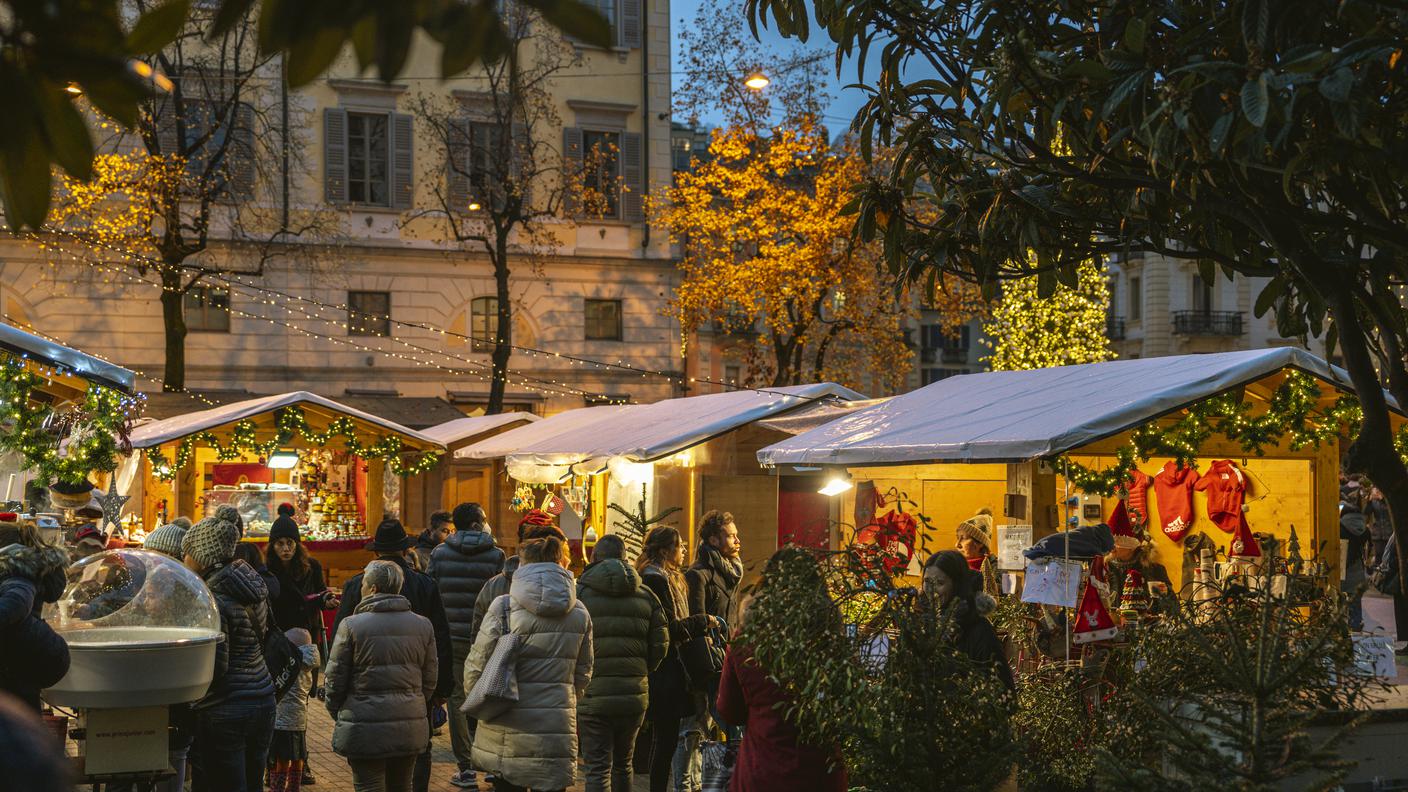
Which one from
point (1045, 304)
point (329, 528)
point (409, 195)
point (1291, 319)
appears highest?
point (409, 195)

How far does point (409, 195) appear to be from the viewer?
30.2 meters

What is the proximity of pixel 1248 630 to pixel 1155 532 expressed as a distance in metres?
8.88

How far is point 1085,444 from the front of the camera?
9.55m

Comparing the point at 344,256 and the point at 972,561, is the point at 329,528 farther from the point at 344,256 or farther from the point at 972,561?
the point at 972,561

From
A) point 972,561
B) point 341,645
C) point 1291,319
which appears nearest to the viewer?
point 1291,319

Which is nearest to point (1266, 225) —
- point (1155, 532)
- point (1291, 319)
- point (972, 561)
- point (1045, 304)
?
point (1291, 319)

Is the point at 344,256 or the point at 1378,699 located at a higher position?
the point at 344,256

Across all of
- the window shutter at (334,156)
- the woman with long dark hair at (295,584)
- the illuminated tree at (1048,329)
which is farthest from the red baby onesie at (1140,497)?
the window shutter at (334,156)

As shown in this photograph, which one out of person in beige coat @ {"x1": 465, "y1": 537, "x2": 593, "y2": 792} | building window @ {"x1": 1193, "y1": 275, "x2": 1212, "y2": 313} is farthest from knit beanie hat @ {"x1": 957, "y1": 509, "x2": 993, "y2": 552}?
building window @ {"x1": 1193, "y1": 275, "x2": 1212, "y2": 313}

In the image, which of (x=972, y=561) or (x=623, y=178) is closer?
(x=972, y=561)

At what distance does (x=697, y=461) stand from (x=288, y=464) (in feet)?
25.9

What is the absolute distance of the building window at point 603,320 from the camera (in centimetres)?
3138

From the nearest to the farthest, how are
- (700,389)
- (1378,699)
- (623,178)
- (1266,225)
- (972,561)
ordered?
(1266,225) < (1378,699) < (972,561) < (623,178) < (700,389)

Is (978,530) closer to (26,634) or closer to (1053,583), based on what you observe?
(1053,583)
